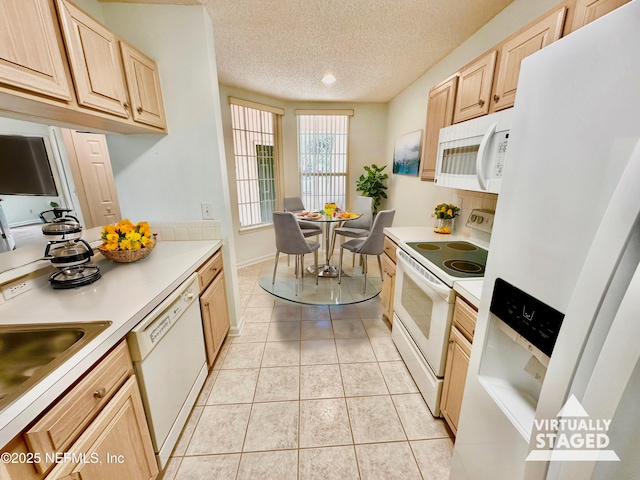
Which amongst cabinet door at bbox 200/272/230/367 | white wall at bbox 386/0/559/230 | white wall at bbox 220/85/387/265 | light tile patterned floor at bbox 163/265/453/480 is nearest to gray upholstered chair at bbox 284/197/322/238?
white wall at bbox 220/85/387/265

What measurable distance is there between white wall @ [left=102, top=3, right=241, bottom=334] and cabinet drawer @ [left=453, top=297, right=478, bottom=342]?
1.74 meters

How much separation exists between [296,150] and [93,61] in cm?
322

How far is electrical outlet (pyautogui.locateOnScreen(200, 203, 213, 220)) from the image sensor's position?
200 cm

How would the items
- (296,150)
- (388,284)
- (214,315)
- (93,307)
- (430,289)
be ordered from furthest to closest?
(296,150)
(388,284)
(214,315)
(430,289)
(93,307)

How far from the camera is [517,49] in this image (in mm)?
1220

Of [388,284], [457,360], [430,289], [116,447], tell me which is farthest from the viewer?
[388,284]

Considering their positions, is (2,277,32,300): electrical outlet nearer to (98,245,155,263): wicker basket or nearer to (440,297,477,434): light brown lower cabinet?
(98,245,155,263): wicker basket

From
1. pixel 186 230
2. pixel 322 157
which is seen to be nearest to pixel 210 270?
pixel 186 230

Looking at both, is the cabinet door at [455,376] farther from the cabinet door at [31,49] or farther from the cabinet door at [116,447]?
the cabinet door at [31,49]

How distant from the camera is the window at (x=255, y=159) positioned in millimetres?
3719

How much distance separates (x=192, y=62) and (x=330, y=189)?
303cm

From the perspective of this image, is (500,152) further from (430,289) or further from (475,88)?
(430,289)

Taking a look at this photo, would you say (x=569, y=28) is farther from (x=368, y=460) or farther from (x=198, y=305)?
(x=198, y=305)

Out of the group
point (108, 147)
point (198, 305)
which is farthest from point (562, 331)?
point (108, 147)
